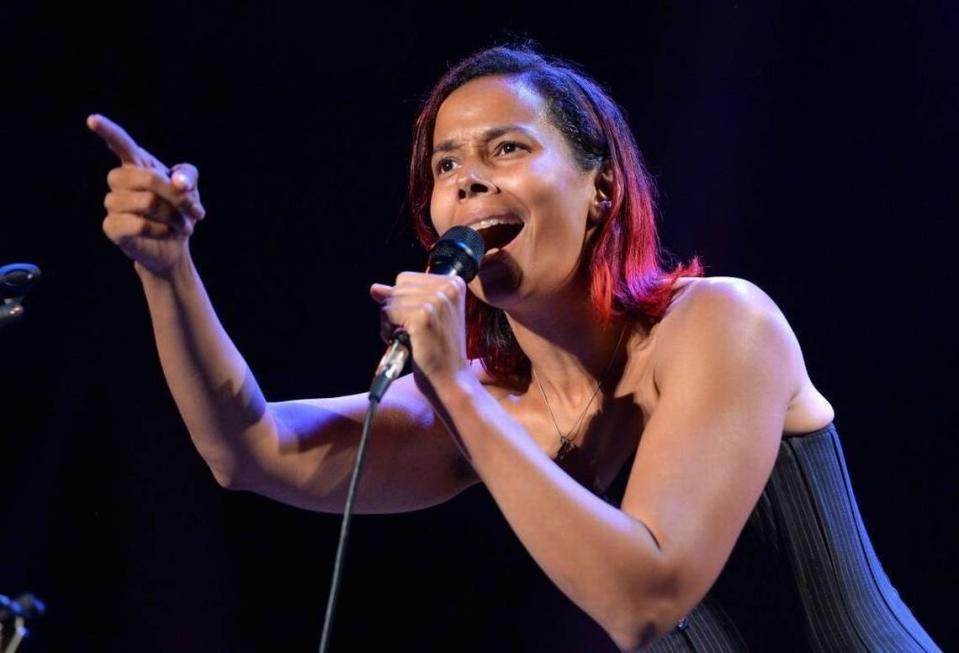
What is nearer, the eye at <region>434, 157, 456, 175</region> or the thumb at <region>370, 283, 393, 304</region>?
the thumb at <region>370, 283, 393, 304</region>

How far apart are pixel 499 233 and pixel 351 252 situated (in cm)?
138

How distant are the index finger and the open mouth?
612 mm

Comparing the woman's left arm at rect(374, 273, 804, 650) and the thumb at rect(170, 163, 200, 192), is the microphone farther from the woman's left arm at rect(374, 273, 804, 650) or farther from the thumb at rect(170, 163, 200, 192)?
the thumb at rect(170, 163, 200, 192)

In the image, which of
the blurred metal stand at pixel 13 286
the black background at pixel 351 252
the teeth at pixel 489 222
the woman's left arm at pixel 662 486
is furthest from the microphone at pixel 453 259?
the black background at pixel 351 252

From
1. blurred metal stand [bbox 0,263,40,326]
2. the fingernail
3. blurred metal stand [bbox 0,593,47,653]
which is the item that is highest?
the fingernail

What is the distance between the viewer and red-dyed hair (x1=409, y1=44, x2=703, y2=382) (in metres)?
2.03

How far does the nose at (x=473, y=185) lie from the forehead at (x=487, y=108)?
11 cm

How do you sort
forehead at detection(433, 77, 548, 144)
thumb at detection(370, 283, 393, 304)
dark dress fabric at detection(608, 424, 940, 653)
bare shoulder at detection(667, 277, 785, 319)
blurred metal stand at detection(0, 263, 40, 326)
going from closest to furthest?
1. blurred metal stand at detection(0, 263, 40, 326)
2. thumb at detection(370, 283, 393, 304)
3. bare shoulder at detection(667, 277, 785, 319)
4. dark dress fabric at detection(608, 424, 940, 653)
5. forehead at detection(433, 77, 548, 144)

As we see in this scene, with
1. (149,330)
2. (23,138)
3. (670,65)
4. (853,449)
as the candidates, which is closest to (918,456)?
(853,449)

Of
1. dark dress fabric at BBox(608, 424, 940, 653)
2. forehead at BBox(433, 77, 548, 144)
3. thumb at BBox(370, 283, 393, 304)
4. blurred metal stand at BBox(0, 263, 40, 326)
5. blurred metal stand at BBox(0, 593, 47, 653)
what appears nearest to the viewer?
blurred metal stand at BBox(0, 593, 47, 653)

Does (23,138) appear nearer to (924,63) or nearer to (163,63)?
(163,63)

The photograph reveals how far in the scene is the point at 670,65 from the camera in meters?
3.05

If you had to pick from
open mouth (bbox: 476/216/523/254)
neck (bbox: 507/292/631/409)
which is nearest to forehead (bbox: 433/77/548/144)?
open mouth (bbox: 476/216/523/254)

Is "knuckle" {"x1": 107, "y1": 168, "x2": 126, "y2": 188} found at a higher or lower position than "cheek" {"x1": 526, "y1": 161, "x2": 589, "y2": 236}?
higher
